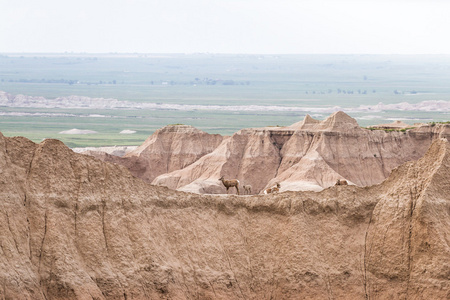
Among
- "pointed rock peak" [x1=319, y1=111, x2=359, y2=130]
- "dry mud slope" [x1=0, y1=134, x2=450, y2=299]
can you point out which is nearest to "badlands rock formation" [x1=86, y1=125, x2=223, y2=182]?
"pointed rock peak" [x1=319, y1=111, x2=359, y2=130]

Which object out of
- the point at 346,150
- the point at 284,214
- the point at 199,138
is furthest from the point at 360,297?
the point at 199,138

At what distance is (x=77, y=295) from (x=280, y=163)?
71835 millimetres

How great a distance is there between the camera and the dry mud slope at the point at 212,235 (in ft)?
173

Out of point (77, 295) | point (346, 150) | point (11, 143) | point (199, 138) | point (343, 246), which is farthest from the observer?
point (199, 138)

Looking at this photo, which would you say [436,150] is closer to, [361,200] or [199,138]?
[361,200]

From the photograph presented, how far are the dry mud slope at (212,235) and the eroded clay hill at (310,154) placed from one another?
54197 millimetres

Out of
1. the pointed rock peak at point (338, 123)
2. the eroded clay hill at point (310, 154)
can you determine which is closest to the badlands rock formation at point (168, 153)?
the eroded clay hill at point (310, 154)

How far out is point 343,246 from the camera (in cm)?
5925

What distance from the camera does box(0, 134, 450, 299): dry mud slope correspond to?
52.8 m

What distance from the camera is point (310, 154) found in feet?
388

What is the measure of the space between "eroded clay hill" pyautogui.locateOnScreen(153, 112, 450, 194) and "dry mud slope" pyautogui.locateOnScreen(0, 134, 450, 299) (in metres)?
54.2

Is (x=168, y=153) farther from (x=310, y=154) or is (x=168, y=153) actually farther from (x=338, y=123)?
(x=338, y=123)

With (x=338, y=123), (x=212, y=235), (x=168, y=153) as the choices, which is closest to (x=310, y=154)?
(x=338, y=123)

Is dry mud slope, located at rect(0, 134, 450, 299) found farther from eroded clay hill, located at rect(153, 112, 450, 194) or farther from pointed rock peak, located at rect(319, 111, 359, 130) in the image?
pointed rock peak, located at rect(319, 111, 359, 130)
